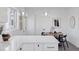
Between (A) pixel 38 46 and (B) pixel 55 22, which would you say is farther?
(B) pixel 55 22

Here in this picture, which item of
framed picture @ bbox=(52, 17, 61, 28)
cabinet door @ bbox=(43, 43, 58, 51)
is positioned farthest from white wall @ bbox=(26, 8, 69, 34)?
cabinet door @ bbox=(43, 43, 58, 51)

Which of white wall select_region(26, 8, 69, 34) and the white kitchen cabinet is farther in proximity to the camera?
white wall select_region(26, 8, 69, 34)

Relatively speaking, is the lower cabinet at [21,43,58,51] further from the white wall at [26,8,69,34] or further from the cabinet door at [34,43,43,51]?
the white wall at [26,8,69,34]

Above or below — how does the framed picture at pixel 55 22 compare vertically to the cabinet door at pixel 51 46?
above

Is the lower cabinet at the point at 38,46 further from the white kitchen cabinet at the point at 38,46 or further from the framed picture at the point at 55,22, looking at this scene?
the framed picture at the point at 55,22

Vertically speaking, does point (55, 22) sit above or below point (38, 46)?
above

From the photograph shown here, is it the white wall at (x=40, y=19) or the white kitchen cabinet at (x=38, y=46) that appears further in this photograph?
the white wall at (x=40, y=19)

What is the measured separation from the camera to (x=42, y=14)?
7.76ft

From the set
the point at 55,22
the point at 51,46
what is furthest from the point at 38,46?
the point at 55,22

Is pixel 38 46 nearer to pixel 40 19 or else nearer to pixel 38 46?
pixel 38 46

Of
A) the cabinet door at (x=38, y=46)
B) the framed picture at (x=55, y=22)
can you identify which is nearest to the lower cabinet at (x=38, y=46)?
the cabinet door at (x=38, y=46)
